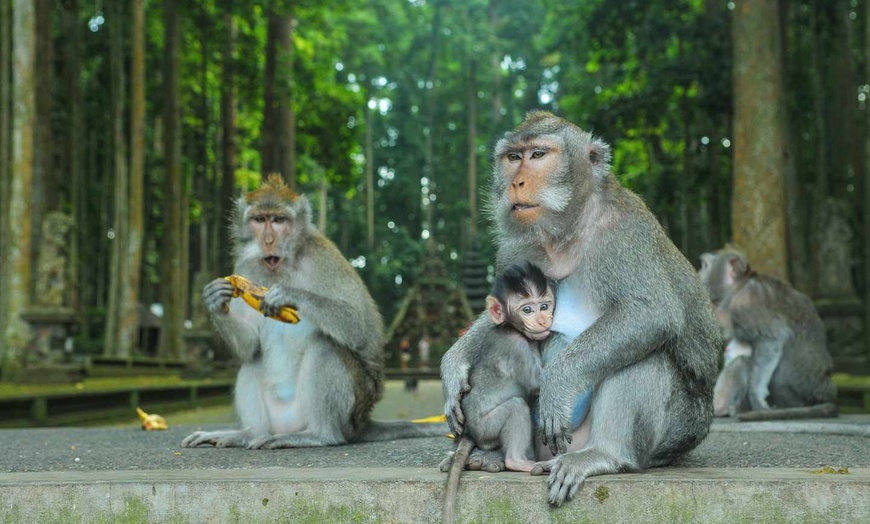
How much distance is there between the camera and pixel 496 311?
4.03 m

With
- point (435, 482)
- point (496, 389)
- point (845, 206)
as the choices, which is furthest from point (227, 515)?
point (845, 206)

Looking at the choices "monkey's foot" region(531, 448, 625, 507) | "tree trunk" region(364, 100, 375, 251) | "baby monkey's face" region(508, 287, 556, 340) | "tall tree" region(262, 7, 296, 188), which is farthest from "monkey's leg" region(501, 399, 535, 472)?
"tree trunk" region(364, 100, 375, 251)

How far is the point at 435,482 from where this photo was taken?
364 cm

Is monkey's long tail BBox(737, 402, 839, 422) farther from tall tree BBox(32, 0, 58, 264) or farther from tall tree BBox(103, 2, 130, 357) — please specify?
tall tree BBox(103, 2, 130, 357)

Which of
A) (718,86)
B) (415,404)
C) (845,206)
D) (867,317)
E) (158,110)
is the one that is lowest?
(415,404)

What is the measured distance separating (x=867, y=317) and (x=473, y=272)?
19.6 meters

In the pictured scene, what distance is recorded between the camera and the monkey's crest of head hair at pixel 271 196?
626 cm

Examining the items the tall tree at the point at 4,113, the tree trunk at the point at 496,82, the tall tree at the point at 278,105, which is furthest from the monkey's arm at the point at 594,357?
the tree trunk at the point at 496,82

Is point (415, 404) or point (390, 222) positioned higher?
point (390, 222)

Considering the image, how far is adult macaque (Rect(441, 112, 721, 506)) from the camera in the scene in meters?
3.76

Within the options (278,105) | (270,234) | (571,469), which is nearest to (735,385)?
(270,234)

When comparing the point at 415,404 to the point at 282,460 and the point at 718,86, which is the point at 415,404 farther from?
the point at 282,460

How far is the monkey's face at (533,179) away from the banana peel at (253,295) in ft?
7.15

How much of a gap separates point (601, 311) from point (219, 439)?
3.20 metres
